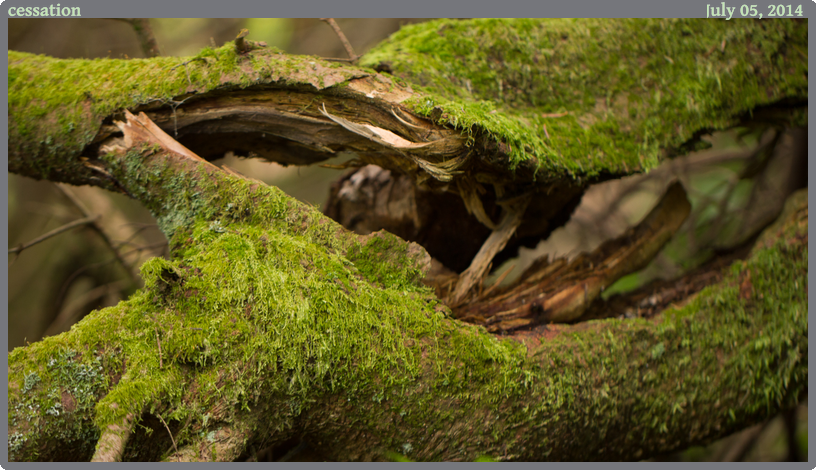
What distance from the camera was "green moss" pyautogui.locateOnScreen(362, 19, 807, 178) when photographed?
2436mm

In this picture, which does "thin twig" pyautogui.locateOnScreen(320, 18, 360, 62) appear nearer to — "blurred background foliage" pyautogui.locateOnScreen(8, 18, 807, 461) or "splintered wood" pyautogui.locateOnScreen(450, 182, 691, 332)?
"splintered wood" pyautogui.locateOnScreen(450, 182, 691, 332)

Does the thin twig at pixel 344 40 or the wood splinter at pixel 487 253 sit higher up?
the thin twig at pixel 344 40

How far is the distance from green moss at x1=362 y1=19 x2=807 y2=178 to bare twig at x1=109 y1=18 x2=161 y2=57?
148cm

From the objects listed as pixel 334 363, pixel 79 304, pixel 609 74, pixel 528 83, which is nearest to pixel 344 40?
pixel 528 83

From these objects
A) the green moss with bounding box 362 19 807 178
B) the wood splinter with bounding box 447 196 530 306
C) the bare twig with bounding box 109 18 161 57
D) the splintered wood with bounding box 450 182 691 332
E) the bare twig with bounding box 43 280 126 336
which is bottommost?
the bare twig with bounding box 43 280 126 336

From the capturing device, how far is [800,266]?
2.68m

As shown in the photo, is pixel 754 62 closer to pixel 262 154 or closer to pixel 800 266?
pixel 800 266

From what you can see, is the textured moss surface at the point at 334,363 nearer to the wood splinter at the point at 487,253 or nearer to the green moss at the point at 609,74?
the wood splinter at the point at 487,253

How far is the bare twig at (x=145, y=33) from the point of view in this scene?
2852mm

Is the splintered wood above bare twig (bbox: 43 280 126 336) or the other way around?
above

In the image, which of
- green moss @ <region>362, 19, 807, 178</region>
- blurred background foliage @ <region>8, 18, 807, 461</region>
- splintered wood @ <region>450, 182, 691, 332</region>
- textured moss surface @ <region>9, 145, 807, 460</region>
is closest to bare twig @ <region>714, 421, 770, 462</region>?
blurred background foliage @ <region>8, 18, 807, 461</region>

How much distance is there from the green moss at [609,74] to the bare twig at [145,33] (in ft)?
4.86

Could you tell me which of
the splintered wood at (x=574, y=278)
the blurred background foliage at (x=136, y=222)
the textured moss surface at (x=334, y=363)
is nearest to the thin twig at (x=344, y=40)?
the textured moss surface at (x=334, y=363)

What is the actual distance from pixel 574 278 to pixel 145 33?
9.81 ft
